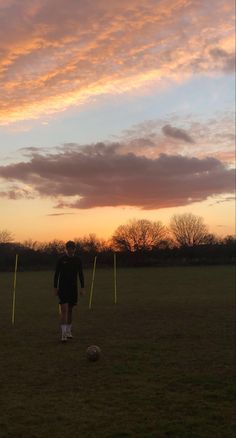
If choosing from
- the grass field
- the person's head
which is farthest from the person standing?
the grass field

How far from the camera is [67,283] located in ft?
38.8

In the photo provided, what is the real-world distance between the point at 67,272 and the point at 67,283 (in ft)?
0.82

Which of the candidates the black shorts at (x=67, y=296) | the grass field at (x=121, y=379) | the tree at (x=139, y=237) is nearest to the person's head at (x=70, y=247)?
the black shorts at (x=67, y=296)

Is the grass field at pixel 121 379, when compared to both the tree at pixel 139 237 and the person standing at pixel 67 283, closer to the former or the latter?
the person standing at pixel 67 283

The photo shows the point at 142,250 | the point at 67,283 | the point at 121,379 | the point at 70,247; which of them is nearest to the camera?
the point at 121,379

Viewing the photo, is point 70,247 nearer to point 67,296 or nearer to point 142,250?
point 67,296

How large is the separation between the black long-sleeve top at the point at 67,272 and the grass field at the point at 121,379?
1289mm

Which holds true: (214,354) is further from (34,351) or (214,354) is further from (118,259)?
(118,259)

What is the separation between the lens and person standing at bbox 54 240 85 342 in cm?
1162

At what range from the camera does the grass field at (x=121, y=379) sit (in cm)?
598

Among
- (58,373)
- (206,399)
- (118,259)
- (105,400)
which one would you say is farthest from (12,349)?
(118,259)

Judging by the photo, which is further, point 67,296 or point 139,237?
point 139,237

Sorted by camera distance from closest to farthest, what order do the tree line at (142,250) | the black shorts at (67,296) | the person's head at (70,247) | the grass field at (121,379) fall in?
the grass field at (121,379) → the person's head at (70,247) → the black shorts at (67,296) → the tree line at (142,250)

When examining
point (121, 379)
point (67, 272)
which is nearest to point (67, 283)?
point (67, 272)
